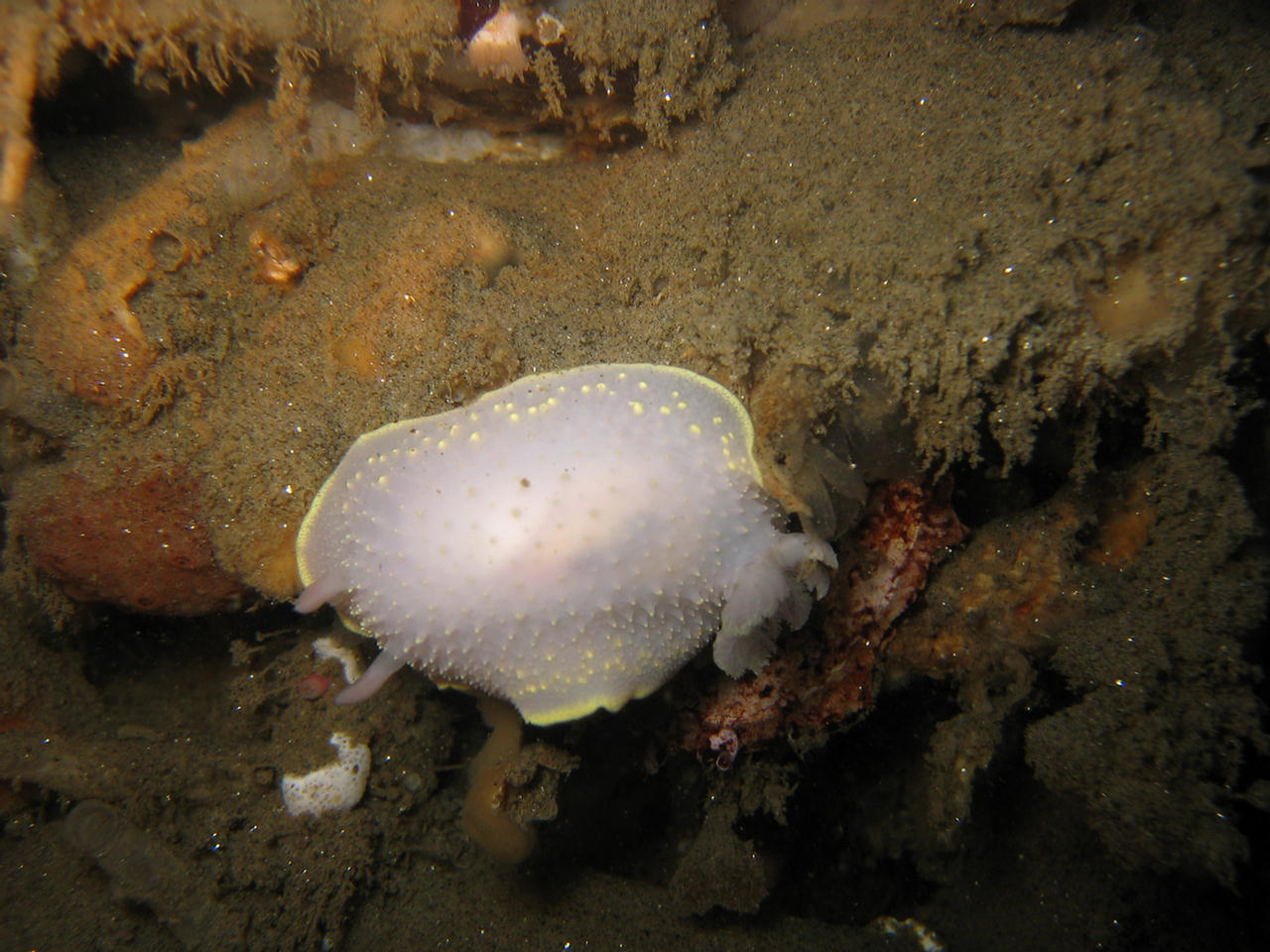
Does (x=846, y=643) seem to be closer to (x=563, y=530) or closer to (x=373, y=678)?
(x=563, y=530)

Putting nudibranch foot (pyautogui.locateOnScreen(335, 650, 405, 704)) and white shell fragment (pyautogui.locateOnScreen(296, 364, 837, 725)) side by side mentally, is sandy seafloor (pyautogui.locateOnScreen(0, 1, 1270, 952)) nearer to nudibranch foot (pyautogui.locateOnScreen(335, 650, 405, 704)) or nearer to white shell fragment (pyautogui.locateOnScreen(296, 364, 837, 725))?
white shell fragment (pyautogui.locateOnScreen(296, 364, 837, 725))

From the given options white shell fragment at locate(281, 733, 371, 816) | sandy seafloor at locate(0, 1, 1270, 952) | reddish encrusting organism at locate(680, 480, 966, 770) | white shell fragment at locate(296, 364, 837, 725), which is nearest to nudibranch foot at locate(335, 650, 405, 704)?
white shell fragment at locate(296, 364, 837, 725)

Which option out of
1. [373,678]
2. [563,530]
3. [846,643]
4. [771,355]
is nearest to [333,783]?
[373,678]

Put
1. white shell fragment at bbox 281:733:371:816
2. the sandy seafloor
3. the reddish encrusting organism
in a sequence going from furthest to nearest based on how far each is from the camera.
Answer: white shell fragment at bbox 281:733:371:816 → the reddish encrusting organism → the sandy seafloor

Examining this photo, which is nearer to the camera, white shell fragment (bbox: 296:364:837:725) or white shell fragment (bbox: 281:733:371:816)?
white shell fragment (bbox: 296:364:837:725)

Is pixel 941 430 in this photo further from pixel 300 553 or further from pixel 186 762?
pixel 186 762

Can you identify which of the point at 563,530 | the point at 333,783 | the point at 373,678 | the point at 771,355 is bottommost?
the point at 333,783

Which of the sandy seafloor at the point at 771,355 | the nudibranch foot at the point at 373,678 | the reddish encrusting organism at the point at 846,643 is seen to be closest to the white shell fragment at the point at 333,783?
the sandy seafloor at the point at 771,355
